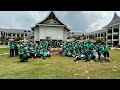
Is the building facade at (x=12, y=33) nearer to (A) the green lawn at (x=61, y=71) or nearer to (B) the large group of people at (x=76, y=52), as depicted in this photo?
(B) the large group of people at (x=76, y=52)

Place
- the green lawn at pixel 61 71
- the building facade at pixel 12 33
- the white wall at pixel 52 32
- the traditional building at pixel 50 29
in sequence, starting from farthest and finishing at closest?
1. the building facade at pixel 12 33
2. the white wall at pixel 52 32
3. the traditional building at pixel 50 29
4. the green lawn at pixel 61 71

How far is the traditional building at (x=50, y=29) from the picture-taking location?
37.0 m

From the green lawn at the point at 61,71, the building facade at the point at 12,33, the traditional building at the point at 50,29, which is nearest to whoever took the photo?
the green lawn at the point at 61,71

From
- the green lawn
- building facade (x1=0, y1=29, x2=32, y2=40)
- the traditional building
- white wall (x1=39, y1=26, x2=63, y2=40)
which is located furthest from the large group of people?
building facade (x1=0, y1=29, x2=32, y2=40)

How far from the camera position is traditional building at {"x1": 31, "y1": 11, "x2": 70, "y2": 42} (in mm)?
37000

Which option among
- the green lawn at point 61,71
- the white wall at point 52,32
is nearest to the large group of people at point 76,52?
the green lawn at point 61,71

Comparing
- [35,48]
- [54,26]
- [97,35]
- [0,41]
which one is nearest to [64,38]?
[54,26]

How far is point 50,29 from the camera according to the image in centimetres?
3784

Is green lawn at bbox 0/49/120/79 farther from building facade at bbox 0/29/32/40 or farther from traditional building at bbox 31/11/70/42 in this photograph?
building facade at bbox 0/29/32/40

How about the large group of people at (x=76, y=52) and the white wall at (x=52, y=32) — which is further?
the white wall at (x=52, y=32)

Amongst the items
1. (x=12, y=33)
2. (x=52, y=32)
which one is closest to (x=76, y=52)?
(x=52, y=32)

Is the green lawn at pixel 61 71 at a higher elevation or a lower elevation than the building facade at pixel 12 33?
lower
